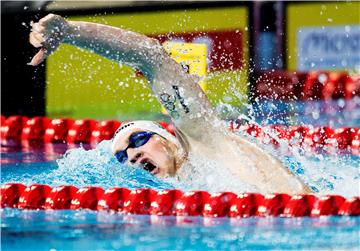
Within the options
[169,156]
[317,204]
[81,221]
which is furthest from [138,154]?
[317,204]

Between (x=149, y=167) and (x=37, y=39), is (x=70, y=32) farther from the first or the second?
(x=149, y=167)

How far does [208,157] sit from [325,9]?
148 inches

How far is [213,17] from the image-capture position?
7.69 metres

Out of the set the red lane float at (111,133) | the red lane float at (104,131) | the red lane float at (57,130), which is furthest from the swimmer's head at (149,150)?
the red lane float at (57,130)

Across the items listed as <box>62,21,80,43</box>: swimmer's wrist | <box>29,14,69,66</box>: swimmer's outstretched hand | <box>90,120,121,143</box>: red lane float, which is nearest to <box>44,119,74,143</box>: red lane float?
<box>90,120,121,143</box>: red lane float

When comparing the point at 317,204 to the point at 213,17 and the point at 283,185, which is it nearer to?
the point at 283,185

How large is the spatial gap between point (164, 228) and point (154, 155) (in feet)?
1.95

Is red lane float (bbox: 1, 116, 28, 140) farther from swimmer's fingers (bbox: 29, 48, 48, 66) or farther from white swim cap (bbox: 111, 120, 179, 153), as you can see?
swimmer's fingers (bbox: 29, 48, 48, 66)

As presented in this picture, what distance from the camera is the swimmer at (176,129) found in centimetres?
398

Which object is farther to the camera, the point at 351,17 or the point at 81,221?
the point at 351,17

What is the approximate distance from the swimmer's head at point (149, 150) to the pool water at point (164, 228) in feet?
0.40

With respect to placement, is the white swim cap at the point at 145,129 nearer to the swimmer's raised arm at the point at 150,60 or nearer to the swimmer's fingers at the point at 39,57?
the swimmer's raised arm at the point at 150,60

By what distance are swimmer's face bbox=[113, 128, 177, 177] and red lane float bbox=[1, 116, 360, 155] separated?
4.95 ft

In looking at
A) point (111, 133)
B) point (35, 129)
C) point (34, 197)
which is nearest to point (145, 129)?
point (34, 197)
